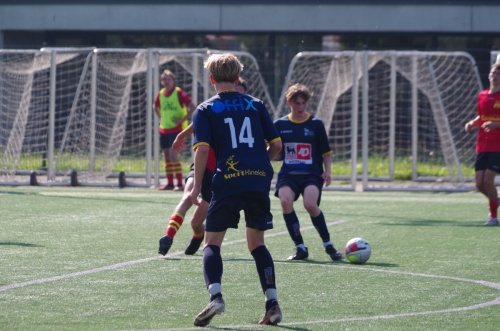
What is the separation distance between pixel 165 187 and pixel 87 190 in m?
1.36

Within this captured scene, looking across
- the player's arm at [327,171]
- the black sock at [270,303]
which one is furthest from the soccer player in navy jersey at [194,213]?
the black sock at [270,303]

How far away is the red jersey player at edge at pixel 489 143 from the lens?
44.4ft

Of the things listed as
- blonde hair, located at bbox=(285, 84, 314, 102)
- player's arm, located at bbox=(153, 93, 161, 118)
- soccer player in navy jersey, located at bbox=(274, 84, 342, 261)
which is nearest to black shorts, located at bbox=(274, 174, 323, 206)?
soccer player in navy jersey, located at bbox=(274, 84, 342, 261)

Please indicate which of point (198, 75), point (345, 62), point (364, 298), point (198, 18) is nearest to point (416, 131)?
point (345, 62)

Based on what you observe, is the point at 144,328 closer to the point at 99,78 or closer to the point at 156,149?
the point at 156,149

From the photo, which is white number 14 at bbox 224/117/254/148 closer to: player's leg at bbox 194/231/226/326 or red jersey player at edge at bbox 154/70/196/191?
player's leg at bbox 194/231/226/326

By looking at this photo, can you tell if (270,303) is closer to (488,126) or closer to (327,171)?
(327,171)

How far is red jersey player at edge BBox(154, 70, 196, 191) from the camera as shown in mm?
18609

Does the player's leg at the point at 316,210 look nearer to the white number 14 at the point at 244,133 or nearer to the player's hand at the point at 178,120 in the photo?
the white number 14 at the point at 244,133

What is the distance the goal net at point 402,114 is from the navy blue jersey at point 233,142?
12.8m

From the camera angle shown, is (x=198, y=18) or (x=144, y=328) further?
(x=198, y=18)

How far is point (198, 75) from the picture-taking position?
20359 millimetres

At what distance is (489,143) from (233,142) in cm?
748

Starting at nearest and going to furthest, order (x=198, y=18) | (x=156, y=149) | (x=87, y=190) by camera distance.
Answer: (x=87, y=190) < (x=156, y=149) < (x=198, y=18)
